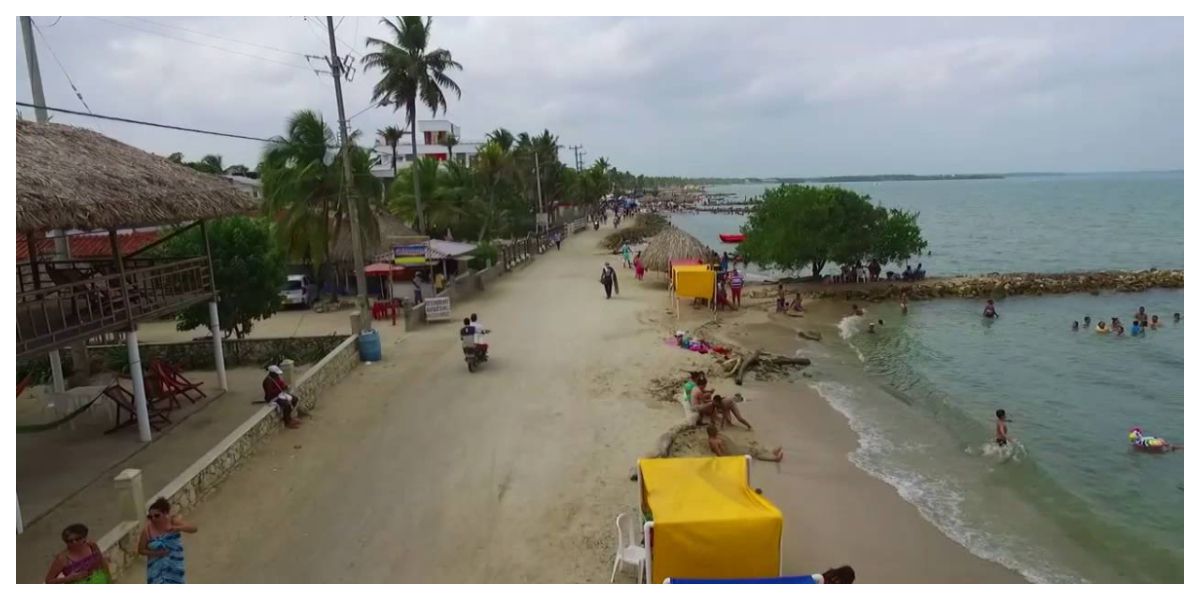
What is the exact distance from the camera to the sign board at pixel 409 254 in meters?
21.8

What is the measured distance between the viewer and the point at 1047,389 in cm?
1680

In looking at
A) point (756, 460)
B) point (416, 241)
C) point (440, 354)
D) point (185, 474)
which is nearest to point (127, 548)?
point (185, 474)

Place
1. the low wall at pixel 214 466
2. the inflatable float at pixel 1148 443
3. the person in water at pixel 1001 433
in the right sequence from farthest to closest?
the inflatable float at pixel 1148 443 → the person in water at pixel 1001 433 → the low wall at pixel 214 466

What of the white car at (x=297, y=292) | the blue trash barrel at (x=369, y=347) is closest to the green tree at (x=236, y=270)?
the blue trash barrel at (x=369, y=347)

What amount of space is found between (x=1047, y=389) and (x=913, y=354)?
3.63m

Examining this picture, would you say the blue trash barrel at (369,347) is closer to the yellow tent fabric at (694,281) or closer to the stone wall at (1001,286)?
the yellow tent fabric at (694,281)

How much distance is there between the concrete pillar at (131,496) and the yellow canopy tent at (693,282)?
16.5 metres

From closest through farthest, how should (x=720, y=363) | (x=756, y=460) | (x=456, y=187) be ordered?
(x=756, y=460) → (x=720, y=363) → (x=456, y=187)

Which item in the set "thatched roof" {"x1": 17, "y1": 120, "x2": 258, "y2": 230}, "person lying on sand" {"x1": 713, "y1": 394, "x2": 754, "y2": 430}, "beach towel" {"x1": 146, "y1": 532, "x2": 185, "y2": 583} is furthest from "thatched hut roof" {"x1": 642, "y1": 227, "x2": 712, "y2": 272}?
"beach towel" {"x1": 146, "y1": 532, "x2": 185, "y2": 583}

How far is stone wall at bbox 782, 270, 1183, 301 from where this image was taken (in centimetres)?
2935

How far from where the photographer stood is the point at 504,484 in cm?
910

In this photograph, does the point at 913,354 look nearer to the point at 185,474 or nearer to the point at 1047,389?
the point at 1047,389

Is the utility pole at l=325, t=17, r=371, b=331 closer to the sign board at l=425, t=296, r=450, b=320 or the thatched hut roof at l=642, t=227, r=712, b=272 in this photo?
the sign board at l=425, t=296, r=450, b=320

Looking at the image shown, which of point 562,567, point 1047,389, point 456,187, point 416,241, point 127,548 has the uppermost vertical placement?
point 456,187
